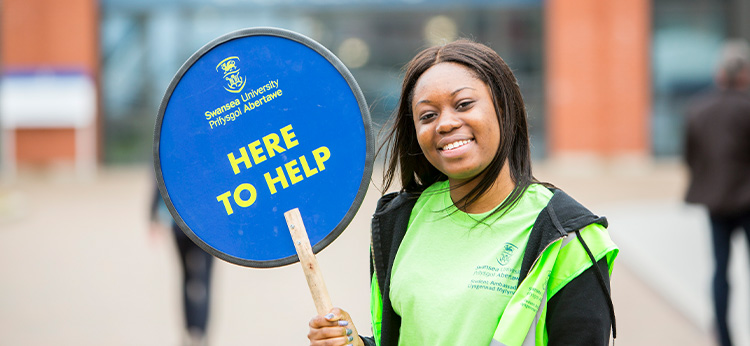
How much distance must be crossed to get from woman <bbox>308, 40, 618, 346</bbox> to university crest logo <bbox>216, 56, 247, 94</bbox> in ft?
1.23

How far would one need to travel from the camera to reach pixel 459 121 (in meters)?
1.71

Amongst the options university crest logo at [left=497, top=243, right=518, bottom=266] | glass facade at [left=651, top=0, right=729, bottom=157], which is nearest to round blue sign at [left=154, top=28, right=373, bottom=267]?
university crest logo at [left=497, top=243, right=518, bottom=266]

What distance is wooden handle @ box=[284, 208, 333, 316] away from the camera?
172cm

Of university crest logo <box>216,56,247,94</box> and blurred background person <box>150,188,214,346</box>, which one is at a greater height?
university crest logo <box>216,56,247,94</box>

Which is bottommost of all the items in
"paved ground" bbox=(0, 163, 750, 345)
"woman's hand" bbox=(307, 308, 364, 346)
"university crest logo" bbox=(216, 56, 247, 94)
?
"paved ground" bbox=(0, 163, 750, 345)

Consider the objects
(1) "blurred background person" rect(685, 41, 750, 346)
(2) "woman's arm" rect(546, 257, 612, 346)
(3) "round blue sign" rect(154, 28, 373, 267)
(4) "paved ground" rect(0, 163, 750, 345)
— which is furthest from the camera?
(4) "paved ground" rect(0, 163, 750, 345)

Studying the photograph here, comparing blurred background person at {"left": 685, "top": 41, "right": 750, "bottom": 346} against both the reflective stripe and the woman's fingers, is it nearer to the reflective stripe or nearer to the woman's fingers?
the reflective stripe

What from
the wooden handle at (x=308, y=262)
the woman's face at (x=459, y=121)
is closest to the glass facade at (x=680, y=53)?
the woman's face at (x=459, y=121)

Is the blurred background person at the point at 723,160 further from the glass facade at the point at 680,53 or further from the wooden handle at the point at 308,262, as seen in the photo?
the glass facade at the point at 680,53

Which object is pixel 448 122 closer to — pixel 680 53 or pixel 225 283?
pixel 225 283

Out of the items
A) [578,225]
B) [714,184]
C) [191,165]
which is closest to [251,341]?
[714,184]

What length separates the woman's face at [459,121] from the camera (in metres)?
1.72

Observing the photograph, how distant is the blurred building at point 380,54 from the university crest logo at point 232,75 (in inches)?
704

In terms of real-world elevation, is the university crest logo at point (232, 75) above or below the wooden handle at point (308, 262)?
above
